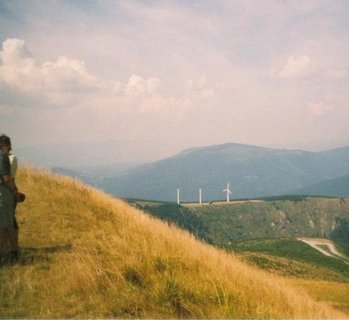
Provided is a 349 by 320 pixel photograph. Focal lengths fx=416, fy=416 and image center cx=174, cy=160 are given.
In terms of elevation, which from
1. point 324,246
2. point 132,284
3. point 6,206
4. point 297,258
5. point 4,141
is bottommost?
point 324,246

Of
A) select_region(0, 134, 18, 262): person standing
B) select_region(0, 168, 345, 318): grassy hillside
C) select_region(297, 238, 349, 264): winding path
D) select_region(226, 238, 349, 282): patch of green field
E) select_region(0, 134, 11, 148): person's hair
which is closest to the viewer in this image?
select_region(0, 168, 345, 318): grassy hillside

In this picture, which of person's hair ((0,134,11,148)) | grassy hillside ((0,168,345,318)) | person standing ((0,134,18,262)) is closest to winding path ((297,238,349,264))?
grassy hillside ((0,168,345,318))

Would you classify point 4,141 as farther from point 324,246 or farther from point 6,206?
point 324,246

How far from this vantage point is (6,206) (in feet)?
31.1

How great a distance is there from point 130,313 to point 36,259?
3.86 metres

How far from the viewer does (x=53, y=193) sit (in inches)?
677

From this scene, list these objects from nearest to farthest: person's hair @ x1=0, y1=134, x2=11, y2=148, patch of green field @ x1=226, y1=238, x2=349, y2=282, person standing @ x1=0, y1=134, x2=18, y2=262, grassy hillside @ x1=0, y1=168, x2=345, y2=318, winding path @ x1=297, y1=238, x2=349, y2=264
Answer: grassy hillside @ x1=0, y1=168, x2=345, y2=318 < person standing @ x1=0, y1=134, x2=18, y2=262 < person's hair @ x1=0, y1=134, x2=11, y2=148 < patch of green field @ x1=226, y1=238, x2=349, y2=282 < winding path @ x1=297, y1=238, x2=349, y2=264

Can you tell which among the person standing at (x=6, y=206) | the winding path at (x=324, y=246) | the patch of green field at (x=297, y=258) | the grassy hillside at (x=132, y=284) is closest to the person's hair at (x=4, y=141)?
the person standing at (x=6, y=206)

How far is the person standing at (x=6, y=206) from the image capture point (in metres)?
9.36

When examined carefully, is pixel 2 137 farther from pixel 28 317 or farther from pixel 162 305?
pixel 162 305

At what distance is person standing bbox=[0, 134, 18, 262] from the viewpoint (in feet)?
30.7

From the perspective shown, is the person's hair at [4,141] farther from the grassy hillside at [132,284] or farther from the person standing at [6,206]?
the grassy hillside at [132,284]

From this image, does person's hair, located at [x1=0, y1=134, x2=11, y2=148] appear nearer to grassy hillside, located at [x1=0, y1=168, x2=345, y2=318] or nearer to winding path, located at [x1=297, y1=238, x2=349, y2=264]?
grassy hillside, located at [x1=0, y1=168, x2=345, y2=318]

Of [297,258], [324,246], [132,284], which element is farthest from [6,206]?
[324,246]
